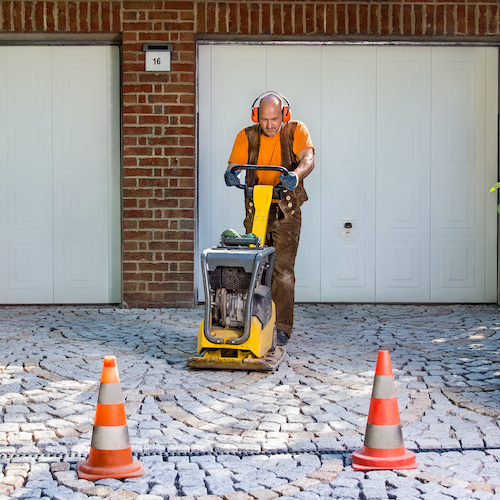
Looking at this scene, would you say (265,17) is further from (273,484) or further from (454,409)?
(273,484)

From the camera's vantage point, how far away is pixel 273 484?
405 cm

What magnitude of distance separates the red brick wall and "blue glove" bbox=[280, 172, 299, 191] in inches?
117

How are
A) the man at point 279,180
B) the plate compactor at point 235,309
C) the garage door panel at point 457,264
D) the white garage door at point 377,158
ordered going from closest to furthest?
the plate compactor at point 235,309, the man at point 279,180, the white garage door at point 377,158, the garage door panel at point 457,264

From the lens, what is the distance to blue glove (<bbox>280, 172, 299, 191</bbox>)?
6.82 metres

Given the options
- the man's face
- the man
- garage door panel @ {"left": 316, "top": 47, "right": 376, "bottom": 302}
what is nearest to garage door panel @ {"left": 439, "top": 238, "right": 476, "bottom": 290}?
garage door panel @ {"left": 316, "top": 47, "right": 376, "bottom": 302}

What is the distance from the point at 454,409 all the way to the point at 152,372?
6.98ft

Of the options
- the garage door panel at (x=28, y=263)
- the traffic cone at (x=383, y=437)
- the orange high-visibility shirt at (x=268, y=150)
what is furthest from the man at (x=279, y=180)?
the garage door panel at (x=28, y=263)

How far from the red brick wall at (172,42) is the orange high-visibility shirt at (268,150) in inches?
90.6

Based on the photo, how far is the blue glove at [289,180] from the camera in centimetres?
682

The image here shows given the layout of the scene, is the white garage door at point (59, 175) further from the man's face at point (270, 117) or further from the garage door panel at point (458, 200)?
the garage door panel at point (458, 200)

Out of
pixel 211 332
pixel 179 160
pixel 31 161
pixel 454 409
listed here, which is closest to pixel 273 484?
pixel 454 409

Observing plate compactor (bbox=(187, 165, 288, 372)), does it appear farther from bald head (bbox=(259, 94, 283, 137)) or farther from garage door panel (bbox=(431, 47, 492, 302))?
garage door panel (bbox=(431, 47, 492, 302))

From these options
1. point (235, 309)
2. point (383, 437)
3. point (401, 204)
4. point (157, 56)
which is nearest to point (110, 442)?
point (383, 437)

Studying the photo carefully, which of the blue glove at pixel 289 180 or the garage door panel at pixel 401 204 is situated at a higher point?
the blue glove at pixel 289 180
